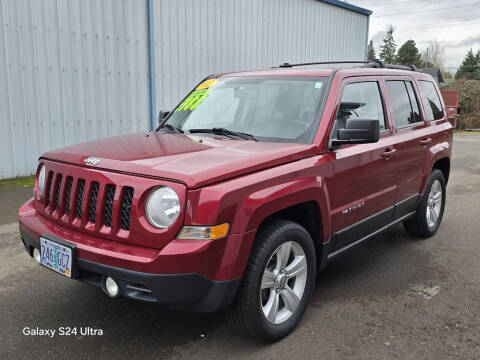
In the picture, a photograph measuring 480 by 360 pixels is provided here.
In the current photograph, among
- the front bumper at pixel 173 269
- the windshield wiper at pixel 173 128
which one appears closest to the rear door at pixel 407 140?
the windshield wiper at pixel 173 128

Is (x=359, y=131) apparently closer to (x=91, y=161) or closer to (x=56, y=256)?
(x=91, y=161)

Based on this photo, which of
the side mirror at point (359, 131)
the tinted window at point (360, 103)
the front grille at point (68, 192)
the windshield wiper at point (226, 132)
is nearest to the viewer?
the front grille at point (68, 192)

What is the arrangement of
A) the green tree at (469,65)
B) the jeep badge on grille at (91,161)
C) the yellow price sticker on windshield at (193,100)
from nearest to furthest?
1. the jeep badge on grille at (91,161)
2. the yellow price sticker on windshield at (193,100)
3. the green tree at (469,65)

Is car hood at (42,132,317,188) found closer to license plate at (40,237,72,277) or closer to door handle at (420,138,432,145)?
license plate at (40,237,72,277)

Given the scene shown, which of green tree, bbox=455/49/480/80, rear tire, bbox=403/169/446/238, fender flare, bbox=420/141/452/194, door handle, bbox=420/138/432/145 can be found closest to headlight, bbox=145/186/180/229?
door handle, bbox=420/138/432/145

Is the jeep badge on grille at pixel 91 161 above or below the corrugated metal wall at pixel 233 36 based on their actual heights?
below

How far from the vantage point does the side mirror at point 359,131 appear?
3229 mm

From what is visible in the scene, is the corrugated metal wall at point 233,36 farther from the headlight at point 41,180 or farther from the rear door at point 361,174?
the headlight at point 41,180

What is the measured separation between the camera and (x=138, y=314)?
3375 mm

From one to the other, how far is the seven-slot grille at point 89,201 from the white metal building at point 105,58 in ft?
17.9

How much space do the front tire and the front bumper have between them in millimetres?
125

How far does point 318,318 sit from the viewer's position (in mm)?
3361

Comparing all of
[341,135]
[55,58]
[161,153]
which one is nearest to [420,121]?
[341,135]

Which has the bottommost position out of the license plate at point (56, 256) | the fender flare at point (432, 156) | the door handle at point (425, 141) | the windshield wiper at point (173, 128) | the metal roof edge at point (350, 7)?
the license plate at point (56, 256)
